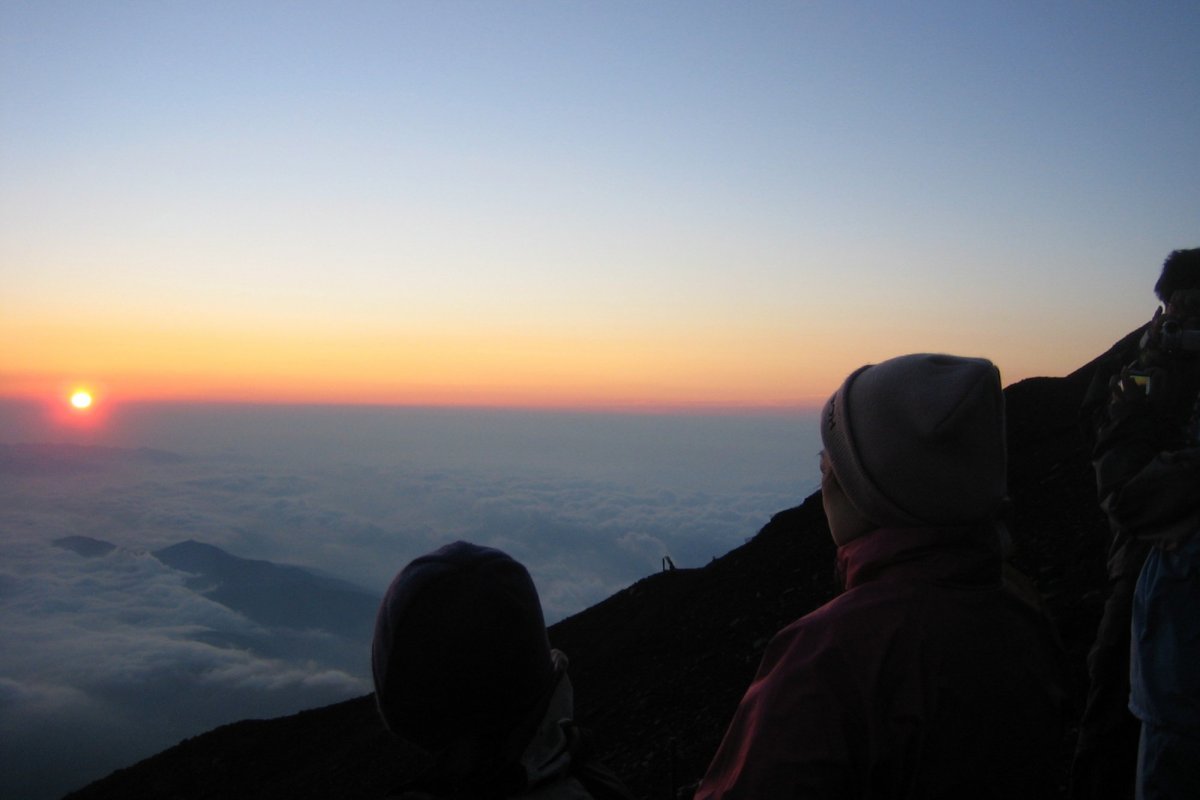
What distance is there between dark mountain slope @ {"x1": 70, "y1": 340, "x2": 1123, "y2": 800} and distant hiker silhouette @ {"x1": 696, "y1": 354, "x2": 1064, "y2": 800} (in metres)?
3.81

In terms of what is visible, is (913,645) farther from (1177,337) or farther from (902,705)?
(1177,337)

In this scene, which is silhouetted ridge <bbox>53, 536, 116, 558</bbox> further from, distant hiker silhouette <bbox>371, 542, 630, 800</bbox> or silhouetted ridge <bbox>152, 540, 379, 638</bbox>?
distant hiker silhouette <bbox>371, 542, 630, 800</bbox>

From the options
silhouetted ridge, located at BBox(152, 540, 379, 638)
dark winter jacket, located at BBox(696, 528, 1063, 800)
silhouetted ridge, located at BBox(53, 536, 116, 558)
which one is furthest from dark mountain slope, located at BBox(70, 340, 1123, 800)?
silhouetted ridge, located at BBox(53, 536, 116, 558)

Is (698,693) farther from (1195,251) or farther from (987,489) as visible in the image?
(987,489)

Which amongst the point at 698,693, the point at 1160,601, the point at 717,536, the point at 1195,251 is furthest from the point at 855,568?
the point at 717,536

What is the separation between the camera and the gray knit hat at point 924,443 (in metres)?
1.72

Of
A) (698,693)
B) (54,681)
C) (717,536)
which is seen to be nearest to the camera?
(698,693)

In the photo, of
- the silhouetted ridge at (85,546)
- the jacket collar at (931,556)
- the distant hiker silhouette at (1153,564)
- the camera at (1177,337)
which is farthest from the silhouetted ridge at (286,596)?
the jacket collar at (931,556)

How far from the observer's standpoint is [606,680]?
909 centimetres

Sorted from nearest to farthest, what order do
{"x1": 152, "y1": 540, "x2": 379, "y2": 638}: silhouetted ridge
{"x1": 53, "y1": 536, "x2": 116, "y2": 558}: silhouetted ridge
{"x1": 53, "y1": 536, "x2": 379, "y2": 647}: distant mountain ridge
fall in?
1. {"x1": 53, "y1": 536, "x2": 379, "y2": 647}: distant mountain ridge
2. {"x1": 152, "y1": 540, "x2": 379, "y2": 638}: silhouetted ridge
3. {"x1": 53, "y1": 536, "x2": 116, "y2": 558}: silhouetted ridge

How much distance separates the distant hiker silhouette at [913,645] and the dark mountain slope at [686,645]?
3809mm

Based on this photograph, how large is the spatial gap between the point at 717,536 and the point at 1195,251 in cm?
15403

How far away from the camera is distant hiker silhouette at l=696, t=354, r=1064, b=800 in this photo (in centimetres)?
151

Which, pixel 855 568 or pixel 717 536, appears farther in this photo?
pixel 717 536
